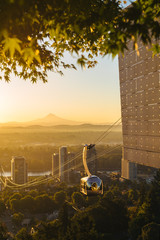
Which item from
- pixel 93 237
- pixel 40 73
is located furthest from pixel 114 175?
pixel 40 73

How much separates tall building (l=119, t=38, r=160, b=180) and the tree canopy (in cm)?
5998

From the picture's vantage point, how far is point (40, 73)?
15453 mm

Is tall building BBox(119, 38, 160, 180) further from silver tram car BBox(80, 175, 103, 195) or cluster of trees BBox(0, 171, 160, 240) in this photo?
silver tram car BBox(80, 175, 103, 195)

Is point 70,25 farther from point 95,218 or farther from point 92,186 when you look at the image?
point 95,218

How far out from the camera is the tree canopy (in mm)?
7684

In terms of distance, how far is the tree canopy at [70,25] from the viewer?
25.2ft

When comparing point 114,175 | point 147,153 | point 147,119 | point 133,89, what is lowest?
point 114,175

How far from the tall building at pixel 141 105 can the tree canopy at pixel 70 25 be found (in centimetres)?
5998

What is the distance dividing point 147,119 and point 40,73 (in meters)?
63.3

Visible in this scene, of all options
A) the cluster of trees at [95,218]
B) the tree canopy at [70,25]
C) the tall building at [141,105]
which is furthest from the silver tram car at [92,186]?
the tall building at [141,105]

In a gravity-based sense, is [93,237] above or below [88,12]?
below

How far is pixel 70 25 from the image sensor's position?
11.5 m

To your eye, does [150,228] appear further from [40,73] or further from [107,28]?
[107,28]

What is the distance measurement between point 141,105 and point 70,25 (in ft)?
224
